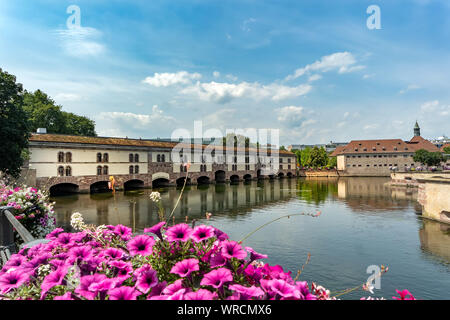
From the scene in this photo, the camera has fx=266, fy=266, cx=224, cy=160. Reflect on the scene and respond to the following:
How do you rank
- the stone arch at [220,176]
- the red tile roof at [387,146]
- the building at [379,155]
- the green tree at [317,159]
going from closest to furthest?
the stone arch at [220,176] → the building at [379,155] → the red tile roof at [387,146] → the green tree at [317,159]

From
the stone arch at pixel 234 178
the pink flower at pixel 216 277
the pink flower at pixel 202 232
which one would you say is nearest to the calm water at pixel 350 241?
the pink flower at pixel 202 232

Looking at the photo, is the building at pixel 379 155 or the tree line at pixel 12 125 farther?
the building at pixel 379 155

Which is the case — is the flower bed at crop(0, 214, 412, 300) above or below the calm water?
above

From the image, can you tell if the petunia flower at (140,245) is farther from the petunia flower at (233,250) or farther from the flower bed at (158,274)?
the petunia flower at (233,250)

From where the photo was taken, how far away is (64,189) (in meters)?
32.7

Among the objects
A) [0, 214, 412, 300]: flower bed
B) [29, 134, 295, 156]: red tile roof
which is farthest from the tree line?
[0, 214, 412, 300]: flower bed

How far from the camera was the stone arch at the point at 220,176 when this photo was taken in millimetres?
50375

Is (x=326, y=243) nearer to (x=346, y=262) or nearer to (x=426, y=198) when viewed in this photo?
(x=346, y=262)

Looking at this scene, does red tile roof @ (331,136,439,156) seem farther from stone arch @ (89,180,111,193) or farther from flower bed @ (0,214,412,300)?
flower bed @ (0,214,412,300)

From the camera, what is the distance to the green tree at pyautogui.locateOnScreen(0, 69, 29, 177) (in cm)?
1925

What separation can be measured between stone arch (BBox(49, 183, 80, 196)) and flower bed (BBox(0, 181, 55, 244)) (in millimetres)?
26094

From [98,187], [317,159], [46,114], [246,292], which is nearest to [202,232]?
[246,292]
